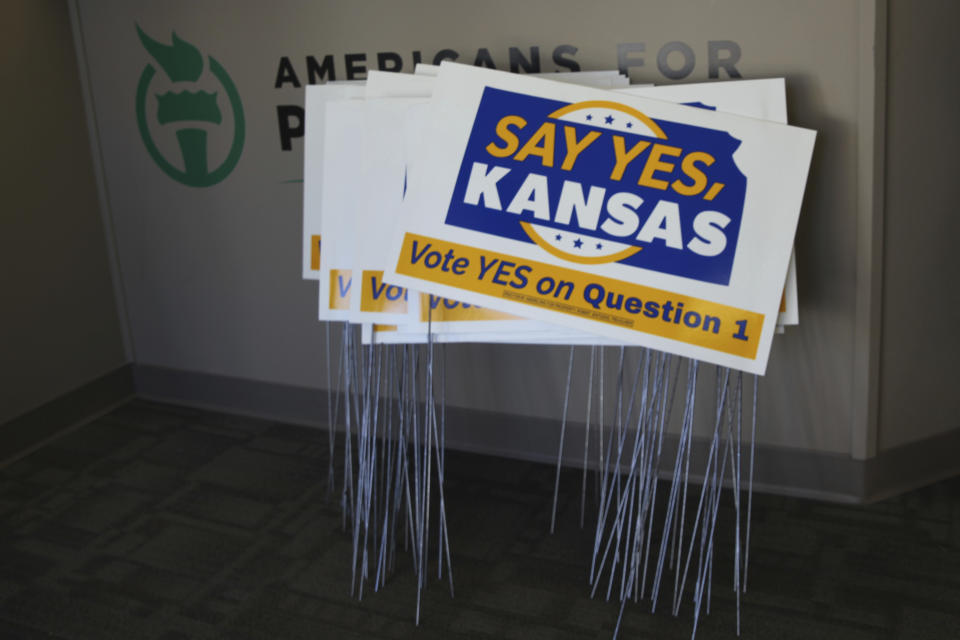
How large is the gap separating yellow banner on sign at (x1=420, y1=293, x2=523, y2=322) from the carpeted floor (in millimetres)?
728

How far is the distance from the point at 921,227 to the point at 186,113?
237cm

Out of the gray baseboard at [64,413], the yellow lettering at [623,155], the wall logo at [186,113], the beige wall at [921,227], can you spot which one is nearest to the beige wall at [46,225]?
A: the gray baseboard at [64,413]

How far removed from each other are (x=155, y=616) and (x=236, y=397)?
123cm

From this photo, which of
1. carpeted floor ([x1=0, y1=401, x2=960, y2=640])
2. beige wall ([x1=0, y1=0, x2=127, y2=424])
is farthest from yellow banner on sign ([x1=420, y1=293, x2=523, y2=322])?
beige wall ([x1=0, y1=0, x2=127, y2=424])

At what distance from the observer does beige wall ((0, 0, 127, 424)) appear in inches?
122

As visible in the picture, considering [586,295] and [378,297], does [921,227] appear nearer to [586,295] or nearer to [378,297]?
[586,295]

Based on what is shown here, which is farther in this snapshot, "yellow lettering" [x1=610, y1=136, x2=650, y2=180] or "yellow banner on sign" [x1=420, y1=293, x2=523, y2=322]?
"yellow banner on sign" [x1=420, y1=293, x2=523, y2=322]

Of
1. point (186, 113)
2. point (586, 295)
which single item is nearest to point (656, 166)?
point (586, 295)

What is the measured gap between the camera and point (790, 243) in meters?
1.87

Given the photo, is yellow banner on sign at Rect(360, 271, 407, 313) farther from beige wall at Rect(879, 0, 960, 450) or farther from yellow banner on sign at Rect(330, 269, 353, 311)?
beige wall at Rect(879, 0, 960, 450)

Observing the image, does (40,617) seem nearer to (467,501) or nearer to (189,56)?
(467,501)

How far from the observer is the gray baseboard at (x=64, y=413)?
10.3 ft

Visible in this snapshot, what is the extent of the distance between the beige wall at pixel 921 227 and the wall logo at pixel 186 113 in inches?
80.6

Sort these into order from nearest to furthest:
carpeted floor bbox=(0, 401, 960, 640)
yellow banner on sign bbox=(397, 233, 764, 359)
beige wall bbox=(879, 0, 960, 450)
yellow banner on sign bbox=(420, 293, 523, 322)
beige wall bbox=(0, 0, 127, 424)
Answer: yellow banner on sign bbox=(397, 233, 764, 359), yellow banner on sign bbox=(420, 293, 523, 322), carpeted floor bbox=(0, 401, 960, 640), beige wall bbox=(879, 0, 960, 450), beige wall bbox=(0, 0, 127, 424)
